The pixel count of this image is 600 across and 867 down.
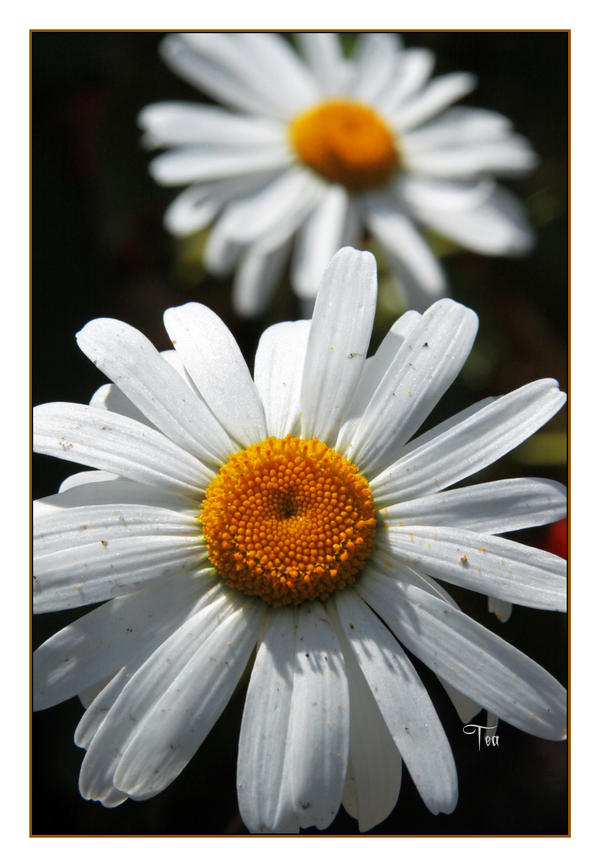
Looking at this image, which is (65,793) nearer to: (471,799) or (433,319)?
(471,799)

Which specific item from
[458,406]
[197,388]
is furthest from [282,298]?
[197,388]

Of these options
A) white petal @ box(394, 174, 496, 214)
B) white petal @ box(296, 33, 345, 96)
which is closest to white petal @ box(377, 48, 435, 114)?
white petal @ box(296, 33, 345, 96)

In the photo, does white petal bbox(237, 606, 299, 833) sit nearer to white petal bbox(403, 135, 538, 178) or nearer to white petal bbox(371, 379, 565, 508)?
white petal bbox(371, 379, 565, 508)

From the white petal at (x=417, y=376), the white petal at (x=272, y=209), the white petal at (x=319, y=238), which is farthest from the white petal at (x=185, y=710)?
the white petal at (x=272, y=209)

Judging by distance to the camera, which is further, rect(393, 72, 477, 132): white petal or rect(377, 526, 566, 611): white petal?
rect(393, 72, 477, 132): white petal

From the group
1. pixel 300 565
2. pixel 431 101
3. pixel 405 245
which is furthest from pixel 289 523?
pixel 431 101

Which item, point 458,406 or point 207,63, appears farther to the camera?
point 207,63
